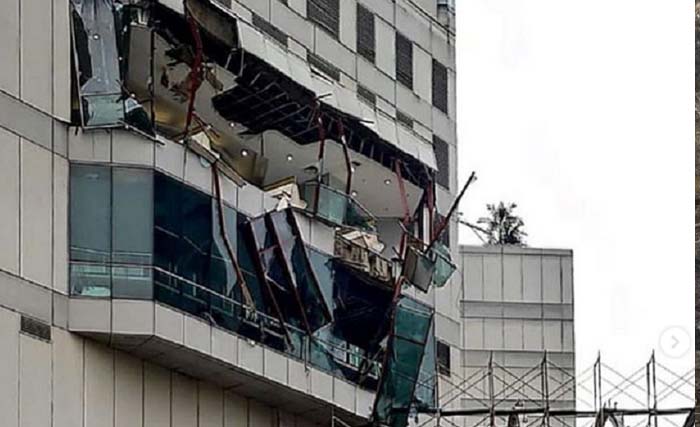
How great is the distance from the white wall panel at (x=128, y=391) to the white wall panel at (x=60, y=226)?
7.05ft

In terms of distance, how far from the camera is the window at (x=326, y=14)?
50.2 meters

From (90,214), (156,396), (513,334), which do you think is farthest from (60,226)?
(513,334)

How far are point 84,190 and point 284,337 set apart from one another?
663 cm

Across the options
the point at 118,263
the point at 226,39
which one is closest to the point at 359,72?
the point at 226,39

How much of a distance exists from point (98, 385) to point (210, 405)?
4295mm

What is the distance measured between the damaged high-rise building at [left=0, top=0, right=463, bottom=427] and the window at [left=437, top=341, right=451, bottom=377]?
0.13 m

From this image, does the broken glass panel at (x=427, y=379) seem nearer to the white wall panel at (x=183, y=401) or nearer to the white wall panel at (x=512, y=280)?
the white wall panel at (x=183, y=401)

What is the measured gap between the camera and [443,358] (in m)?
55.8

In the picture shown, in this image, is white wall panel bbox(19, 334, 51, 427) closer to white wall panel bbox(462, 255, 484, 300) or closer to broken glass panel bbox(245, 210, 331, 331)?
broken glass panel bbox(245, 210, 331, 331)

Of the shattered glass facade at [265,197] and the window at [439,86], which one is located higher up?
the window at [439,86]

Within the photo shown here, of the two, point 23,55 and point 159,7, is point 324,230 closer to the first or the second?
point 159,7

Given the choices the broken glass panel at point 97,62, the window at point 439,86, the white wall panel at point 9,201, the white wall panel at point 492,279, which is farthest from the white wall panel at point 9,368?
the white wall panel at point 492,279

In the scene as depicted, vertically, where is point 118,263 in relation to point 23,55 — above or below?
below

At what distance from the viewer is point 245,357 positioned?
147ft
